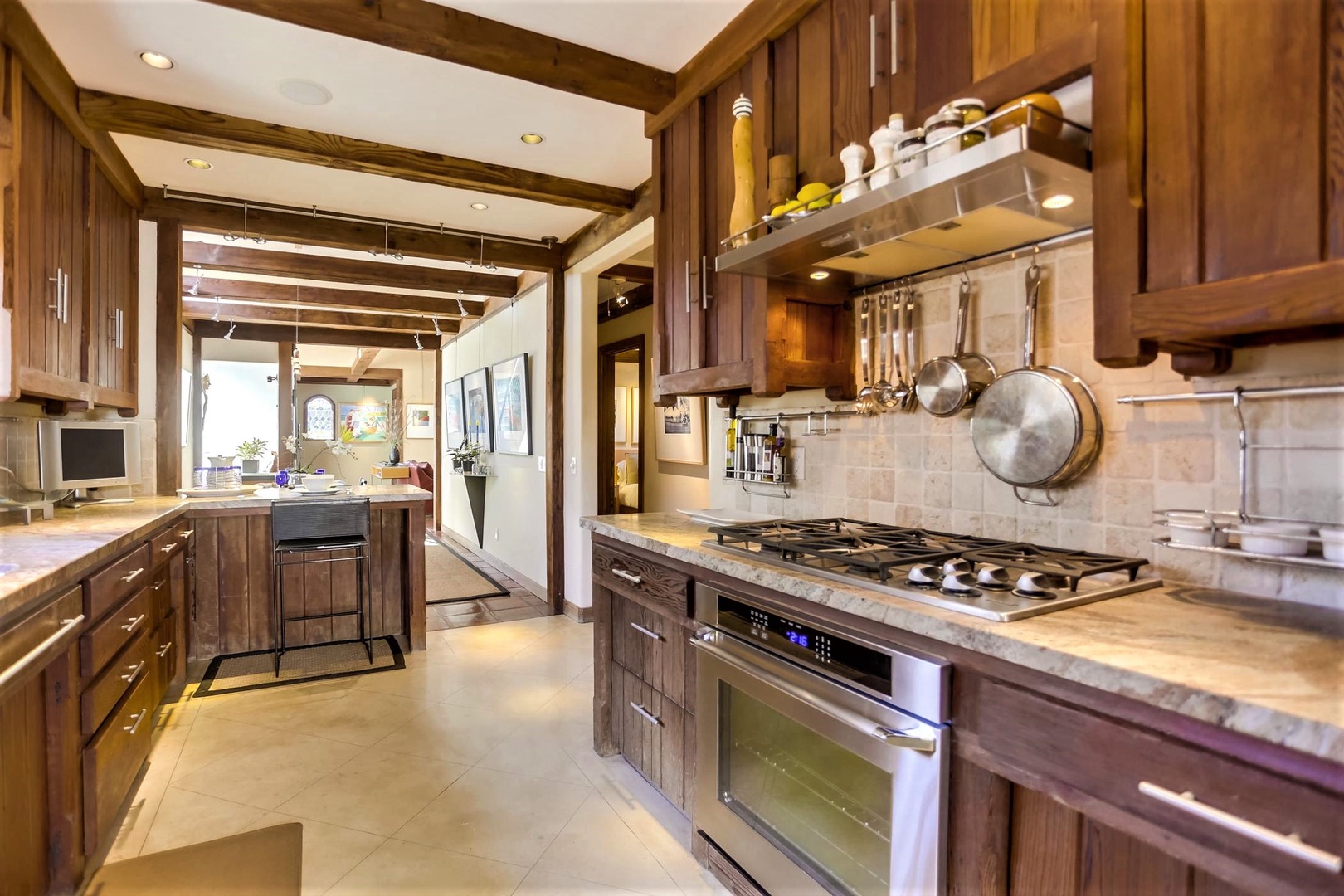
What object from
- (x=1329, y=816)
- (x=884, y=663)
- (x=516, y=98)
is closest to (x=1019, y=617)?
(x=884, y=663)

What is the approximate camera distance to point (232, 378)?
10102 millimetres

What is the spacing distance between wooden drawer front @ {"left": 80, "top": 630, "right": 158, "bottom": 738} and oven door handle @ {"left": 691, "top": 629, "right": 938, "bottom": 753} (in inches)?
65.5

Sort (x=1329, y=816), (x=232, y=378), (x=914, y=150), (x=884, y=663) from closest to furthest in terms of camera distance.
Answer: (x=1329, y=816) → (x=884, y=663) → (x=914, y=150) → (x=232, y=378)

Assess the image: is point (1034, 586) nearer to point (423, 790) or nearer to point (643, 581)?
point (643, 581)

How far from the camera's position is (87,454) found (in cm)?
302

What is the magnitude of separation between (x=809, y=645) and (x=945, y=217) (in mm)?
987

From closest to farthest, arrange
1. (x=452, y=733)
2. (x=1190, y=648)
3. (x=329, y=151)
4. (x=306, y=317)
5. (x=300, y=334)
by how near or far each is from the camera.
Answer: (x=1190, y=648) < (x=452, y=733) < (x=329, y=151) < (x=306, y=317) < (x=300, y=334)

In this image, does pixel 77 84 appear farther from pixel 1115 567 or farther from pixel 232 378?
pixel 232 378

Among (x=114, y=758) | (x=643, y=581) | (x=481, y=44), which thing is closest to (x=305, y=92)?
(x=481, y=44)

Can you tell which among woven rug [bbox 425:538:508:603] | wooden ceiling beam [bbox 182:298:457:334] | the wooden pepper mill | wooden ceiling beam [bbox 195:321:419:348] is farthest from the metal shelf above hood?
wooden ceiling beam [bbox 195:321:419:348]

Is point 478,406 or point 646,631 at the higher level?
point 478,406

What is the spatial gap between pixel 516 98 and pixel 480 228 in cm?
187

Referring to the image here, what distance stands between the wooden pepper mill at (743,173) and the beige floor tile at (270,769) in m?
2.38

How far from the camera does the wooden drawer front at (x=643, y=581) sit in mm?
1947
